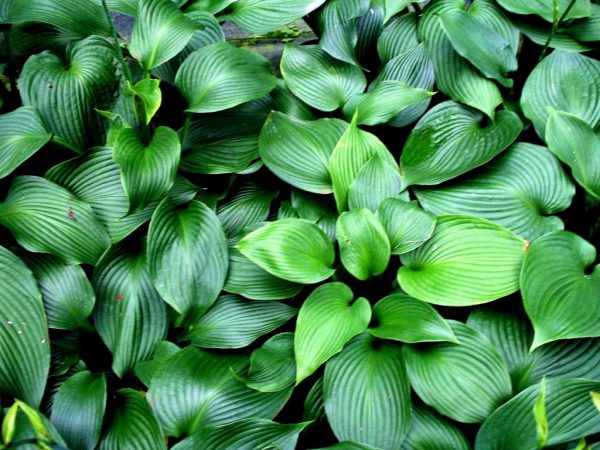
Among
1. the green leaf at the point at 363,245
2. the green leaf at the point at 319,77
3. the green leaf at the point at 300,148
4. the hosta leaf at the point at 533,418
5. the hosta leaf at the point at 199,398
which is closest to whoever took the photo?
the hosta leaf at the point at 533,418

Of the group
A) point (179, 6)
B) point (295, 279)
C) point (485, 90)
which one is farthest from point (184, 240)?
point (485, 90)

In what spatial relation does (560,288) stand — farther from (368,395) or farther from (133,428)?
(133,428)

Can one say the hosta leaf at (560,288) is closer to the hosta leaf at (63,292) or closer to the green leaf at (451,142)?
the green leaf at (451,142)

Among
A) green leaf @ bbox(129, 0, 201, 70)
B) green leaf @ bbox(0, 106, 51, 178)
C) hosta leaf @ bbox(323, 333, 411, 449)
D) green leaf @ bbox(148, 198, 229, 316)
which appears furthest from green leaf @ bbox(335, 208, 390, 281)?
green leaf @ bbox(0, 106, 51, 178)

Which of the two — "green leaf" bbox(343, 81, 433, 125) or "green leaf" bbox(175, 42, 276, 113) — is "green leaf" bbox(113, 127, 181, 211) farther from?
"green leaf" bbox(343, 81, 433, 125)

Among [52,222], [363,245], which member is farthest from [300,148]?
[52,222]

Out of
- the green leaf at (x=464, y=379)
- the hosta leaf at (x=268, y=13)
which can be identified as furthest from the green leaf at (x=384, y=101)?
the green leaf at (x=464, y=379)

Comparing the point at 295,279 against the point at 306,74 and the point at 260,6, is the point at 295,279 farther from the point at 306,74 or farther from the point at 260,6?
the point at 260,6
